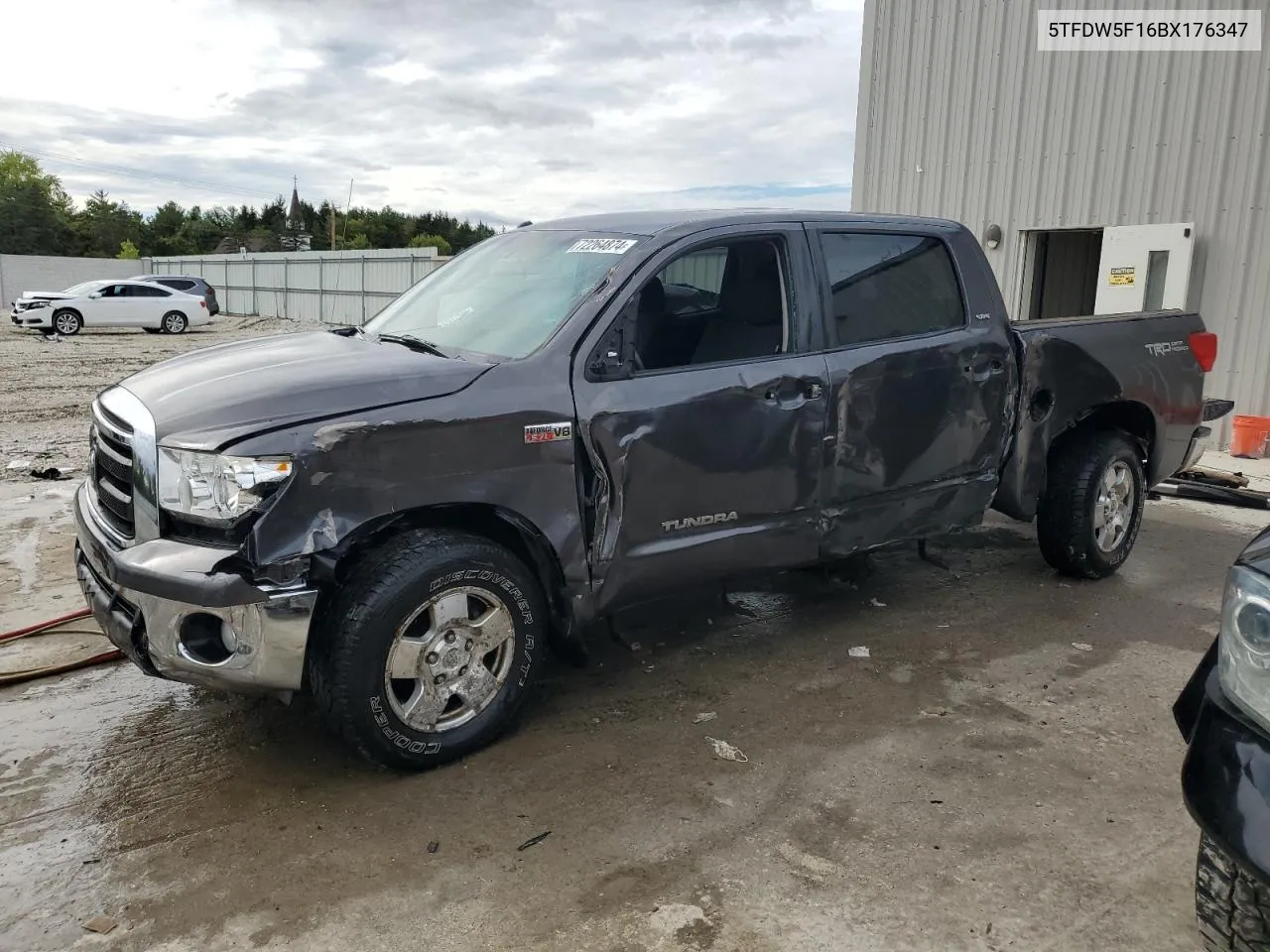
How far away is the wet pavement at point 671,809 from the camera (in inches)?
107

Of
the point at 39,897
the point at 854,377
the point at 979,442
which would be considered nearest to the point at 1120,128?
the point at 979,442

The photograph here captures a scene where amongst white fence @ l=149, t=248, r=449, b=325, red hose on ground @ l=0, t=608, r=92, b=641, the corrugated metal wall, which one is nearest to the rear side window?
red hose on ground @ l=0, t=608, r=92, b=641

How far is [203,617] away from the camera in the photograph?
122 inches

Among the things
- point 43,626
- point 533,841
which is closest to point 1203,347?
point 533,841

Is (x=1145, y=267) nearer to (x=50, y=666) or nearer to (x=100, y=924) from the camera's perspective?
(x=50, y=666)

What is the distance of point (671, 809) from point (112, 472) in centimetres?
225

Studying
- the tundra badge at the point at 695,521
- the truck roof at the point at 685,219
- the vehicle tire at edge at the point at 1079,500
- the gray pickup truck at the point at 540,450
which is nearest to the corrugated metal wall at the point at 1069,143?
the vehicle tire at edge at the point at 1079,500

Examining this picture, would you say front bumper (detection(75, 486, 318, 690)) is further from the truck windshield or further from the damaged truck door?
the truck windshield

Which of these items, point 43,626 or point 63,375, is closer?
point 43,626

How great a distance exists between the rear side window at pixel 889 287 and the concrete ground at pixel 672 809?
151 centimetres

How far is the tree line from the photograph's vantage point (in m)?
58.9

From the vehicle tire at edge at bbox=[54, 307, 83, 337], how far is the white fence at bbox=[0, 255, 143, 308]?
18.5 m

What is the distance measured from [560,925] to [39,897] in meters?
1.49

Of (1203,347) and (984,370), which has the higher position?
(1203,347)
